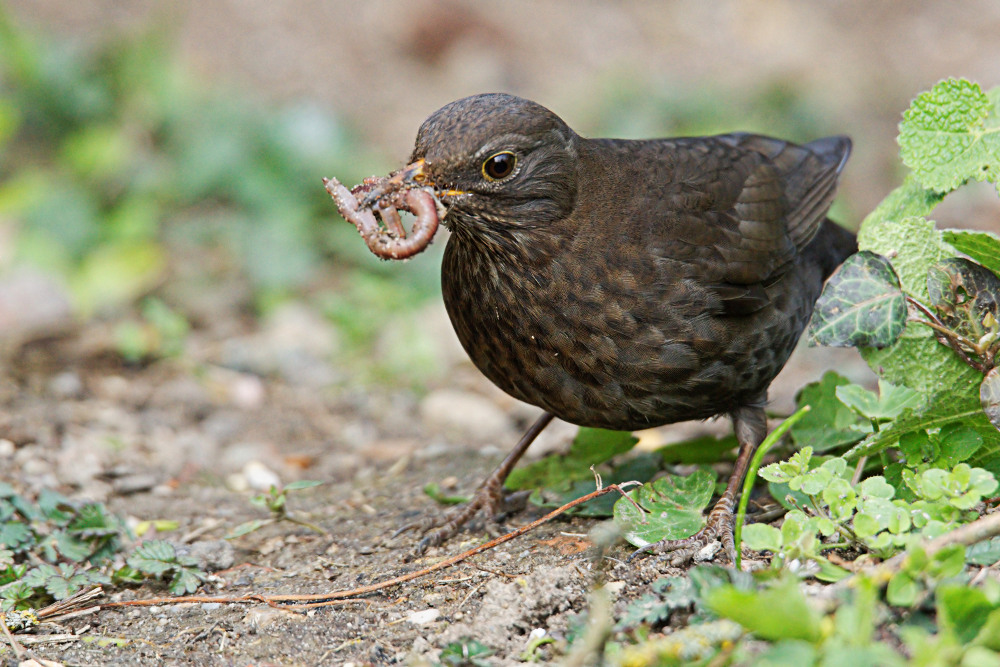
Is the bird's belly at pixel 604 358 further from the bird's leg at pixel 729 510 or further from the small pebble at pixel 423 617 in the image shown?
the small pebble at pixel 423 617

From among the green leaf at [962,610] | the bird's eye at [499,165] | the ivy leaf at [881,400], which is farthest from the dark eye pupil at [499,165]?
the green leaf at [962,610]

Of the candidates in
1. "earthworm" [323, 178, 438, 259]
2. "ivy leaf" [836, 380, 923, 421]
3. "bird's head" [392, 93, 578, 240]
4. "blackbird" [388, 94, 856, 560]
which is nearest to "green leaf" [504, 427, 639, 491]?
"blackbird" [388, 94, 856, 560]

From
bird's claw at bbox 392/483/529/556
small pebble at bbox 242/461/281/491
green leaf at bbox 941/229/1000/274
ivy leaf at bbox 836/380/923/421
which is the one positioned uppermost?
green leaf at bbox 941/229/1000/274

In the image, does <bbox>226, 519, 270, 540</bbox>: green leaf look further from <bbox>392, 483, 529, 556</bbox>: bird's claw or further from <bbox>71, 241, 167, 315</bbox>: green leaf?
<bbox>71, 241, 167, 315</bbox>: green leaf

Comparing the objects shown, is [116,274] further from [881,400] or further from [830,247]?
[881,400]

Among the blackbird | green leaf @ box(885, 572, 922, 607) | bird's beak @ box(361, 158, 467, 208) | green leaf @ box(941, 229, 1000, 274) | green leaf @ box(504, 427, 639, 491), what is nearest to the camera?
green leaf @ box(885, 572, 922, 607)

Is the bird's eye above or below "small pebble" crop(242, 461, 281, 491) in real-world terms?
above

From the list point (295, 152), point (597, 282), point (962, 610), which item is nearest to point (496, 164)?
point (597, 282)
